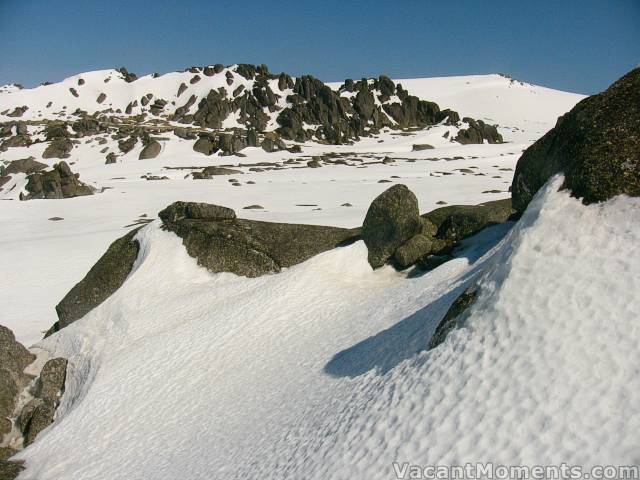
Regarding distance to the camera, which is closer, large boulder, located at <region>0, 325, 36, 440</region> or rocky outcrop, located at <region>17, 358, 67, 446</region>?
rocky outcrop, located at <region>17, 358, 67, 446</region>

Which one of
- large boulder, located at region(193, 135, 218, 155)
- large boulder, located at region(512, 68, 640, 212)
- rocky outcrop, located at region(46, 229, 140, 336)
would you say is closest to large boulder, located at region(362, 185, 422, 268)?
large boulder, located at region(512, 68, 640, 212)

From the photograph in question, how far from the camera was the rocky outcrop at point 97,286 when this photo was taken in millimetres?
18906

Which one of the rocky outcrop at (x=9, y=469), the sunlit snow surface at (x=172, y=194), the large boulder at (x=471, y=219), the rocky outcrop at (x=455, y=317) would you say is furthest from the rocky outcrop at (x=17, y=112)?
the rocky outcrop at (x=455, y=317)

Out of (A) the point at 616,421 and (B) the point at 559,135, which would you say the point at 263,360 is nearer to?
(A) the point at 616,421

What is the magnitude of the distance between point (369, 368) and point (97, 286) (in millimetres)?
13943

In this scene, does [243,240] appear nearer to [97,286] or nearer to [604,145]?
[97,286]

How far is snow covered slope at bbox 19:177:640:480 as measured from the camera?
6512 mm

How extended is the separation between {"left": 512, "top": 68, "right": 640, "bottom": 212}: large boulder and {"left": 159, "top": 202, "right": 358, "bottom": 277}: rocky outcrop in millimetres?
10393

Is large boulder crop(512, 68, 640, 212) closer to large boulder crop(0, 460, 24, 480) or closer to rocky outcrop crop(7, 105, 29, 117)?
large boulder crop(0, 460, 24, 480)

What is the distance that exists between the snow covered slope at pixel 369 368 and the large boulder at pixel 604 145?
407mm

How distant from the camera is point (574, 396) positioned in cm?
A: 632

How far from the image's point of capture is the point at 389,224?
1906 centimetres

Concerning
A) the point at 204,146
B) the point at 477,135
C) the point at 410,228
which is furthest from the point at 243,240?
the point at 477,135

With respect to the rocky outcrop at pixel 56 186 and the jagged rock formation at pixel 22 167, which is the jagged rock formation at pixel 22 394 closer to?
the rocky outcrop at pixel 56 186
